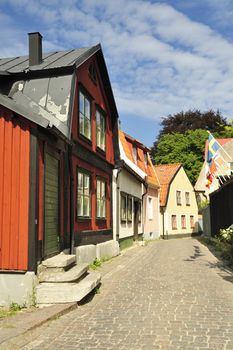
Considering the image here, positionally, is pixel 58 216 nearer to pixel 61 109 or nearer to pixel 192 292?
pixel 61 109

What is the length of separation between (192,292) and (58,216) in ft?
11.9

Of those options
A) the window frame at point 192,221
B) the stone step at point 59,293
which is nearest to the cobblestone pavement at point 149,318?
the stone step at point 59,293

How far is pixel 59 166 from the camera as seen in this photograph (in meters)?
11.0

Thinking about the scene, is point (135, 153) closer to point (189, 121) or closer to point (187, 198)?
point (187, 198)

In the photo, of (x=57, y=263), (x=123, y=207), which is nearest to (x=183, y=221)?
(x=123, y=207)

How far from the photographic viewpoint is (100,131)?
16641 mm

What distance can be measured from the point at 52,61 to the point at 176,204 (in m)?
27.1

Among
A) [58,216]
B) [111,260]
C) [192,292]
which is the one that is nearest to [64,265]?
[58,216]

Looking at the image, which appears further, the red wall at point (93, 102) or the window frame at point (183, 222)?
the window frame at point (183, 222)

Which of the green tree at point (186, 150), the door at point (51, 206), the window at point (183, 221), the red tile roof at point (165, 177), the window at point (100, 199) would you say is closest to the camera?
the door at point (51, 206)

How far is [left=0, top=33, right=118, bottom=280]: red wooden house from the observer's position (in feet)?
27.6

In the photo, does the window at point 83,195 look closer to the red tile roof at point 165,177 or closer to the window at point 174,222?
the red tile roof at point 165,177

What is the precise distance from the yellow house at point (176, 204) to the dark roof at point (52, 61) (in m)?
22.4

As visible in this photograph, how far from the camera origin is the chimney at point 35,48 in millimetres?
12401
